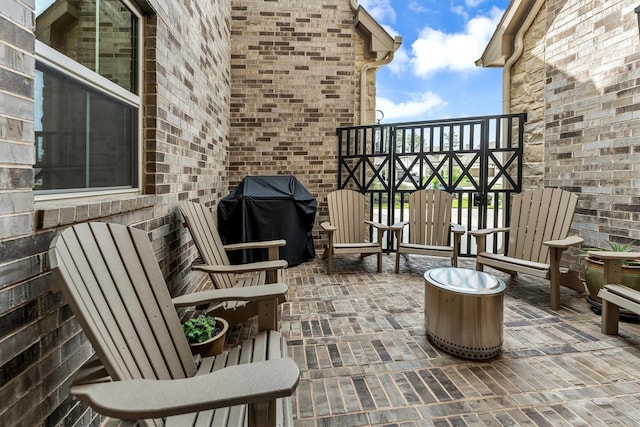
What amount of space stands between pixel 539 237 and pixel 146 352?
153 inches

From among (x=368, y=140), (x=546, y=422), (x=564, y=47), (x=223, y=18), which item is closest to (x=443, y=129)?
(x=368, y=140)

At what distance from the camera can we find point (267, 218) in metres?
4.47

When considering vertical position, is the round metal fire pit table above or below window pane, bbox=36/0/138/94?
below

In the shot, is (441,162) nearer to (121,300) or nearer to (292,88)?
(292,88)

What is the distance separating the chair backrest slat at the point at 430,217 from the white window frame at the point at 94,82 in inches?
139

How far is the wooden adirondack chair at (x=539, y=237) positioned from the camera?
3211 mm

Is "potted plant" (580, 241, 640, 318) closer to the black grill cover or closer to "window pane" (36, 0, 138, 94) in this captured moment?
the black grill cover

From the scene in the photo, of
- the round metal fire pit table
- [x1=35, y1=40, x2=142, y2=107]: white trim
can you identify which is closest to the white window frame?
[x1=35, y1=40, x2=142, y2=107]: white trim

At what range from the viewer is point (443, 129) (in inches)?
199

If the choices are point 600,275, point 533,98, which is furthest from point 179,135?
point 533,98

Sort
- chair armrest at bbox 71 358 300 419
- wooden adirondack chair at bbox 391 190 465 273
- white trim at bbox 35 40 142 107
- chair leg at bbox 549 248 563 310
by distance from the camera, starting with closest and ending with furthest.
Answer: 1. chair armrest at bbox 71 358 300 419
2. white trim at bbox 35 40 142 107
3. chair leg at bbox 549 248 563 310
4. wooden adirondack chair at bbox 391 190 465 273

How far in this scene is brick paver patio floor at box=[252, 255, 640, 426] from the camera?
69.6 inches

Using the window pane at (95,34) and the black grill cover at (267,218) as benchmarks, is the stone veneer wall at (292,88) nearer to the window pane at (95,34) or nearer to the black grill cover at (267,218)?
the black grill cover at (267,218)

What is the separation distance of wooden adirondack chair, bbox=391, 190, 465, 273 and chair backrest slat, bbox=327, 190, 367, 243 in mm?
546
